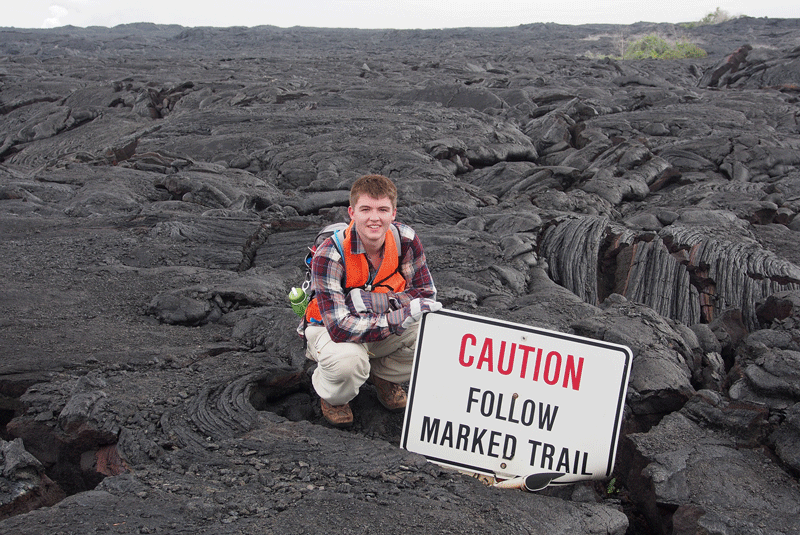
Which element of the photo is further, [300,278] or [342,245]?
[300,278]

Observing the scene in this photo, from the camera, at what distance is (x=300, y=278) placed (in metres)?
6.98

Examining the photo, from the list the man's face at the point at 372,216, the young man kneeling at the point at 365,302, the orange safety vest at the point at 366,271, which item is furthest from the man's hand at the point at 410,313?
the man's face at the point at 372,216

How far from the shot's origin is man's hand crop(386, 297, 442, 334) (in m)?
3.60

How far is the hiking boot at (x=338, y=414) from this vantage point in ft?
14.1

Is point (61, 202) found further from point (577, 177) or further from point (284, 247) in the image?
point (577, 177)

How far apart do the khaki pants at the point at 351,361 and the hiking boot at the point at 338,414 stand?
8 centimetres

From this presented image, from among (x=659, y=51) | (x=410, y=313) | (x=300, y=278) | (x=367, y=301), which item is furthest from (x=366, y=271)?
(x=659, y=51)

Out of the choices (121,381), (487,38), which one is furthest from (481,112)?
(487,38)

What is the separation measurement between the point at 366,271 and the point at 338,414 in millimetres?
1112

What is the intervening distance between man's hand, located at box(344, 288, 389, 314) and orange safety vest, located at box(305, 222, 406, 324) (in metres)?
0.06

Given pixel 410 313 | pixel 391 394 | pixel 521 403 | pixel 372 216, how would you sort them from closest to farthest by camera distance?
1. pixel 521 403
2. pixel 410 313
3. pixel 372 216
4. pixel 391 394

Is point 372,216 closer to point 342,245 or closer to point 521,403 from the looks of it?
point 342,245

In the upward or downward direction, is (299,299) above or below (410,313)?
below

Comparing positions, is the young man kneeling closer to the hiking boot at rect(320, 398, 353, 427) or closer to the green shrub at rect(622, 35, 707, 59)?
the hiking boot at rect(320, 398, 353, 427)
